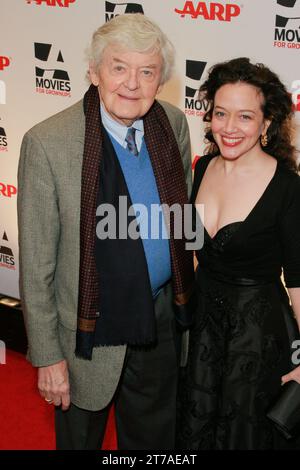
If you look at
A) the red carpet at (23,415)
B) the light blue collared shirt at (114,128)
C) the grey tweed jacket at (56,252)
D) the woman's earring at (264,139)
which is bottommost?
the red carpet at (23,415)

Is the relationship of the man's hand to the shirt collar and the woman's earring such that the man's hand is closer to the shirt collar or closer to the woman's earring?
the shirt collar

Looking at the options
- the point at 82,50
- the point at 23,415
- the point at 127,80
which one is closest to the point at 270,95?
the point at 127,80

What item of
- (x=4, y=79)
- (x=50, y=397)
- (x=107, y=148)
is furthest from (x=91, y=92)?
(x=4, y=79)

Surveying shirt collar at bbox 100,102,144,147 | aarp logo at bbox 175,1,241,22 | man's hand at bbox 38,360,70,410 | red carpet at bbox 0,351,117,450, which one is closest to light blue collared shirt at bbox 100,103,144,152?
shirt collar at bbox 100,102,144,147

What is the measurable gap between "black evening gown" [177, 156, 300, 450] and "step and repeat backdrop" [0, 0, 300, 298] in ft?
2.30

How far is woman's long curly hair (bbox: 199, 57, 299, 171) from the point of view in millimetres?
1994

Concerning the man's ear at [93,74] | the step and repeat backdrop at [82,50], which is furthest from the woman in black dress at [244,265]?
the step and repeat backdrop at [82,50]

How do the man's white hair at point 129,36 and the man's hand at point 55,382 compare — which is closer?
the man's white hair at point 129,36

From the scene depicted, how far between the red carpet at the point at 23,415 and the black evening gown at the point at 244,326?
2.63 ft

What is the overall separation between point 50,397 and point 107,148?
2.71 feet

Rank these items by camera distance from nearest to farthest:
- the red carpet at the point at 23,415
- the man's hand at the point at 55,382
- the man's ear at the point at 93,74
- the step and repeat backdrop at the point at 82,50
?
the man's ear at the point at 93,74 < the man's hand at the point at 55,382 < the step and repeat backdrop at the point at 82,50 < the red carpet at the point at 23,415

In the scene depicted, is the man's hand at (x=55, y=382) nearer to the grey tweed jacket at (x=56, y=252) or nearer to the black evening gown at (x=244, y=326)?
the grey tweed jacket at (x=56, y=252)

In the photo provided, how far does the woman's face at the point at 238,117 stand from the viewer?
78.0 inches
